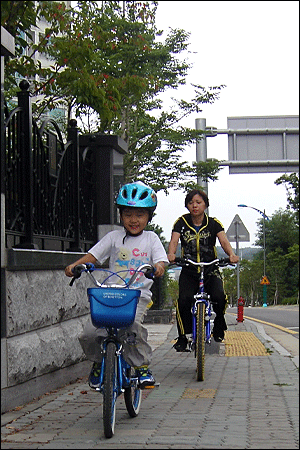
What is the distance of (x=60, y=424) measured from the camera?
514 centimetres

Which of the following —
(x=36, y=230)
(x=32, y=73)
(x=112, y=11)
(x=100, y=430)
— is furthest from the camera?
(x=112, y=11)

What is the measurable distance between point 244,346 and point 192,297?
3876 mm

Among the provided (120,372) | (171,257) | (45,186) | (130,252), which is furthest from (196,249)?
(120,372)

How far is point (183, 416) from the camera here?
534 centimetres

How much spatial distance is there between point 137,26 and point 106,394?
749 inches

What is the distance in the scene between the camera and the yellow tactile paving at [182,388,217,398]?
20.7 ft

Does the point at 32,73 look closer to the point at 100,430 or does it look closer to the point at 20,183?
the point at 20,183

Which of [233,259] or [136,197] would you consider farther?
[233,259]

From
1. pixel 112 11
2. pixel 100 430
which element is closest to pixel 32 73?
pixel 100 430

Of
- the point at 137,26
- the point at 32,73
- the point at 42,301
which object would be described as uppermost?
the point at 137,26

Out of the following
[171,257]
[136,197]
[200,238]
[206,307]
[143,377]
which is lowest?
[143,377]

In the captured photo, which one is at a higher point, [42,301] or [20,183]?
[20,183]

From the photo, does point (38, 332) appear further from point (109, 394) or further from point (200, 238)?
point (200, 238)

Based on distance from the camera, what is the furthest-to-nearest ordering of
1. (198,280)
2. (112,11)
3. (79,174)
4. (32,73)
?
1. (112,11)
2. (32,73)
3. (79,174)
4. (198,280)
